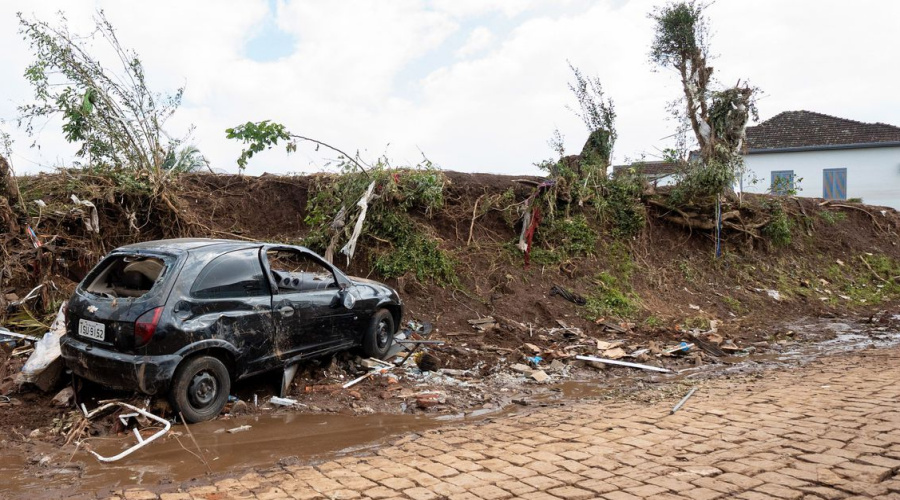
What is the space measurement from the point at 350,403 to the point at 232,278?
1.74m

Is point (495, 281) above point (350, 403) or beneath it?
above

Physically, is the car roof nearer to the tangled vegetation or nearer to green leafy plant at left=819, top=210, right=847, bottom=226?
the tangled vegetation

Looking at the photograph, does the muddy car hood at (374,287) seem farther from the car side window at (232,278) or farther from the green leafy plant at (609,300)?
the green leafy plant at (609,300)

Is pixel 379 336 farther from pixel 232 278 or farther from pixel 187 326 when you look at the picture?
pixel 187 326

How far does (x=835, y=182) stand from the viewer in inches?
1238

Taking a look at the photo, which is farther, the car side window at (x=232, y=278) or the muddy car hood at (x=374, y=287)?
the muddy car hood at (x=374, y=287)

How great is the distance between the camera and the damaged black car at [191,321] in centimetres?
506

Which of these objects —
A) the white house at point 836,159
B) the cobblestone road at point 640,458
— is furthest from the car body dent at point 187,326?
the white house at point 836,159

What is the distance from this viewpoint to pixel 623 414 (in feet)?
19.0

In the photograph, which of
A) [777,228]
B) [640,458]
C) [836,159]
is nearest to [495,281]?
[640,458]

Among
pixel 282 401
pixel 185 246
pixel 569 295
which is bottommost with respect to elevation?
pixel 282 401

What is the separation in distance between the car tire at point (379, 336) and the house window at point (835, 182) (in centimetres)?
3159

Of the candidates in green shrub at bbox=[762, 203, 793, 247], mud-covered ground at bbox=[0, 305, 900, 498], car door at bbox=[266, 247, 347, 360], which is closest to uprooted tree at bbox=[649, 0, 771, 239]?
green shrub at bbox=[762, 203, 793, 247]

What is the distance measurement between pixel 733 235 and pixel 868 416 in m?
11.4
